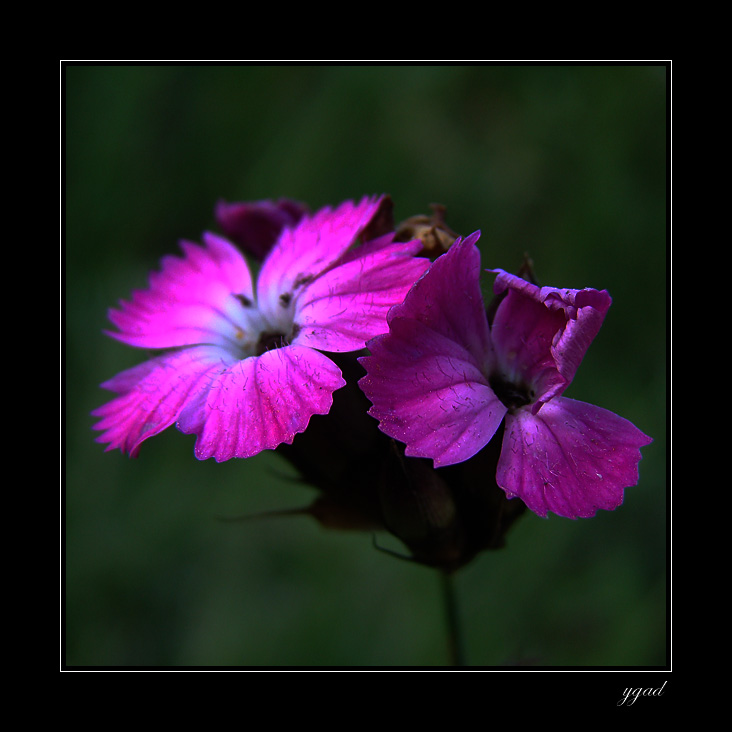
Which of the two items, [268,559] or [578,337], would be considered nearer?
[578,337]

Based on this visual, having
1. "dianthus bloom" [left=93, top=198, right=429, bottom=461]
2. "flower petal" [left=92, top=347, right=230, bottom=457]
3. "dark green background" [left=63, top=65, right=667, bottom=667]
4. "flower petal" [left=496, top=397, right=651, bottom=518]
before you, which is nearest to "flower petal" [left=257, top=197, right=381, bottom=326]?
"dianthus bloom" [left=93, top=198, right=429, bottom=461]

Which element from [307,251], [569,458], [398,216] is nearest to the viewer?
[569,458]

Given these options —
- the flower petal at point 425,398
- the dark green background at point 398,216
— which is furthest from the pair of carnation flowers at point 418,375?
the dark green background at point 398,216

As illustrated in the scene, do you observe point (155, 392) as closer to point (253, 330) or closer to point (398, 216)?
point (253, 330)

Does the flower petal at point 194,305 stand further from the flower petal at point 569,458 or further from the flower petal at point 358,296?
the flower petal at point 569,458

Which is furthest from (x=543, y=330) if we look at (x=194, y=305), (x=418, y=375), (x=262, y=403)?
(x=194, y=305)

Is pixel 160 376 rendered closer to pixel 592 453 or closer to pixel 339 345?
pixel 339 345
